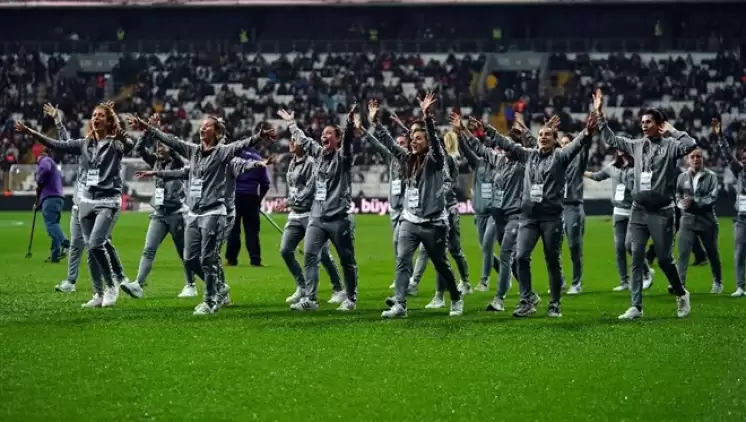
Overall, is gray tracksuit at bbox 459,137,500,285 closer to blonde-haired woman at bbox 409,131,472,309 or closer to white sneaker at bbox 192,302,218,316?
blonde-haired woman at bbox 409,131,472,309

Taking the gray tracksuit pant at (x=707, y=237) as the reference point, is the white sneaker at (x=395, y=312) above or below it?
below

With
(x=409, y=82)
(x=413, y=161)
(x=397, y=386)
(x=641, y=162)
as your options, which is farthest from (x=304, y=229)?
(x=409, y=82)

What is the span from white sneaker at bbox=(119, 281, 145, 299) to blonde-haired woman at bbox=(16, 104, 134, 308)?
83 cm

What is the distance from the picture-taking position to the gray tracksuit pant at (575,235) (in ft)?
62.2

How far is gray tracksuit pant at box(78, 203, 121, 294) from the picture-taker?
50.9 feet

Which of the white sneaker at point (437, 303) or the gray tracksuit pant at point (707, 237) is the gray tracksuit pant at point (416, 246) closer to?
the white sneaker at point (437, 303)

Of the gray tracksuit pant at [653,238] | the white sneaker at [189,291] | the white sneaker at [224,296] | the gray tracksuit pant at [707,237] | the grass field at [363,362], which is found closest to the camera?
the grass field at [363,362]

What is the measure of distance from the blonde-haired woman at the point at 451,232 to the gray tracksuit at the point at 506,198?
52 centimetres

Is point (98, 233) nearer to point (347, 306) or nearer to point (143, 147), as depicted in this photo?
point (143, 147)

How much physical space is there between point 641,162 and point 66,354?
6.87 meters

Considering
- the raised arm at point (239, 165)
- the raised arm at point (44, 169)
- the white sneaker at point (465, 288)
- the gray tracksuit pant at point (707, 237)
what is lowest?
the white sneaker at point (465, 288)

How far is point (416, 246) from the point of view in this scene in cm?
1490

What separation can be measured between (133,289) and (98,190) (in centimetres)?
183

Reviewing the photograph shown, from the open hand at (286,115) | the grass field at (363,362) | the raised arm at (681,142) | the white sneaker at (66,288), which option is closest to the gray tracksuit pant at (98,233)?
the grass field at (363,362)
